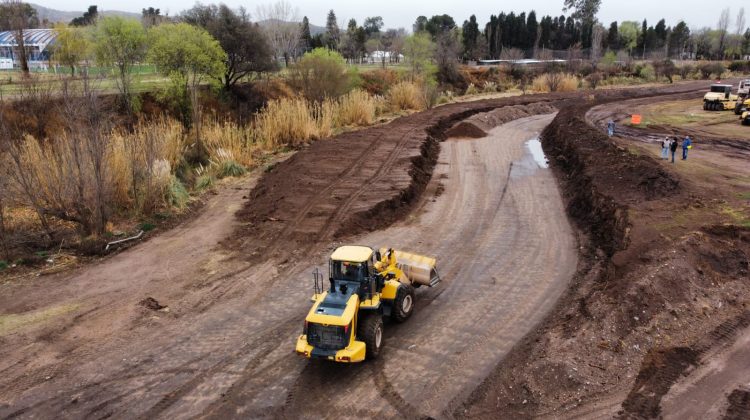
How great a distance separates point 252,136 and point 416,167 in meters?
7.60

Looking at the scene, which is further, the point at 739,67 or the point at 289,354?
the point at 739,67

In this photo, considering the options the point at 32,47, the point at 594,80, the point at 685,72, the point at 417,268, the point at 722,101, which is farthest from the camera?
the point at 685,72

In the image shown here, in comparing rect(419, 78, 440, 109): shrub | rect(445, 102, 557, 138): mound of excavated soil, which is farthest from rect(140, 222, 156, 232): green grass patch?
rect(419, 78, 440, 109): shrub

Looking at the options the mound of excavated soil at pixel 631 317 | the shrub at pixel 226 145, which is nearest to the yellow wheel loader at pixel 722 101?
the mound of excavated soil at pixel 631 317

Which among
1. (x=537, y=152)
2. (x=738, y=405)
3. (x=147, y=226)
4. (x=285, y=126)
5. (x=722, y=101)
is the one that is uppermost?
(x=722, y=101)

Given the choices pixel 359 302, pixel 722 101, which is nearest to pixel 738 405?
pixel 359 302

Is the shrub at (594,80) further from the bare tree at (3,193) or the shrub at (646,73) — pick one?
the bare tree at (3,193)

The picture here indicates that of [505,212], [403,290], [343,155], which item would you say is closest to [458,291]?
[403,290]

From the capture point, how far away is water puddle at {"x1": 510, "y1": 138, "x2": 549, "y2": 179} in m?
20.2

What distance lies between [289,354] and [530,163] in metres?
16.2

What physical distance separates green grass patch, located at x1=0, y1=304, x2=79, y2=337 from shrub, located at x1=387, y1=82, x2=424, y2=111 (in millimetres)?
26047

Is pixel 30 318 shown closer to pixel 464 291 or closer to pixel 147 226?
pixel 147 226

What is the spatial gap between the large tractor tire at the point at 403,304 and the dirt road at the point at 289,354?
0.21 m

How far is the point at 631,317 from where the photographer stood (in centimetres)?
854
